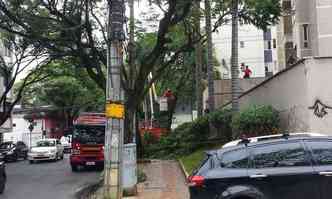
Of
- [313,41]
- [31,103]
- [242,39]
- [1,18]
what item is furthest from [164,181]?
[31,103]

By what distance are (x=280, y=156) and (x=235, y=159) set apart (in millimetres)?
771

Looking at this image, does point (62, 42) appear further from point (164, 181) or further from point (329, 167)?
point (329, 167)

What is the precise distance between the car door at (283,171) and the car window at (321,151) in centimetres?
13

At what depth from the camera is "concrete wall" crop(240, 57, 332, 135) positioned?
53.8 ft

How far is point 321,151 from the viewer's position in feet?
33.3

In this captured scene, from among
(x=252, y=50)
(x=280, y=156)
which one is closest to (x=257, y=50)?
(x=252, y=50)

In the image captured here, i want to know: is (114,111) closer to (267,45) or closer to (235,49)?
(235,49)

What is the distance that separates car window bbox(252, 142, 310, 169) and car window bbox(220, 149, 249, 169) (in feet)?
0.51

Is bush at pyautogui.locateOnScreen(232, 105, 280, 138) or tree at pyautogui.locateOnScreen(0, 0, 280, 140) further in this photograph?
tree at pyautogui.locateOnScreen(0, 0, 280, 140)

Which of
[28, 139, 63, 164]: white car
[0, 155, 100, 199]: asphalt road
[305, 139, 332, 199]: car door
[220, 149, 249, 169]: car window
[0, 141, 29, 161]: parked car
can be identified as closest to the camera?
[305, 139, 332, 199]: car door

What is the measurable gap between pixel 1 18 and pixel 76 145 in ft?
28.9

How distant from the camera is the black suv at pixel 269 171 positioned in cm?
990

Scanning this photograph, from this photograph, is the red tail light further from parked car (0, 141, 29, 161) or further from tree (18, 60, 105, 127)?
tree (18, 60, 105, 127)

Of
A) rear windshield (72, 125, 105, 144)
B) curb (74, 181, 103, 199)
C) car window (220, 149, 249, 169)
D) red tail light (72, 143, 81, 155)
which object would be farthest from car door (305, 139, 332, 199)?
rear windshield (72, 125, 105, 144)
